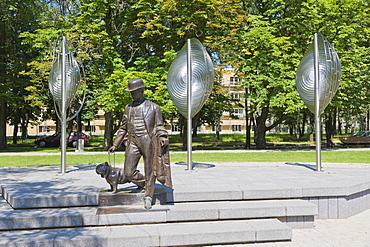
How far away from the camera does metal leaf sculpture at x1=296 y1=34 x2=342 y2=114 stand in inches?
462

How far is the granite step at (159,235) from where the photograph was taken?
573 centimetres

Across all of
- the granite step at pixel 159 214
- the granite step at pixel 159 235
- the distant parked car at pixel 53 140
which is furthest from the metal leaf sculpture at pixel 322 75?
the distant parked car at pixel 53 140

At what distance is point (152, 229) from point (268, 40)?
1950 cm

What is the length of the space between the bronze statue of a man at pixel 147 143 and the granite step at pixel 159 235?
83 cm

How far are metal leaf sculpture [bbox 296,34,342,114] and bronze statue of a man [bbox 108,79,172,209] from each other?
7.13 meters

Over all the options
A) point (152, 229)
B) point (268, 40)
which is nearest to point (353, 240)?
point (152, 229)

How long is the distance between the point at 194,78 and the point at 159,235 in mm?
7601

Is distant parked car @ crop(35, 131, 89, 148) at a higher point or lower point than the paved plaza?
higher

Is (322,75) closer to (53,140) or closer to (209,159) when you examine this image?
(209,159)

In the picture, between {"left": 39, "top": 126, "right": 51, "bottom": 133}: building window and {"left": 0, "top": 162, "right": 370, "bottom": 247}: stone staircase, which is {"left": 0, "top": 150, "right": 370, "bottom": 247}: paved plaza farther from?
{"left": 39, "top": 126, "right": 51, "bottom": 133}: building window

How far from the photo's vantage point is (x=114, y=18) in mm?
27594

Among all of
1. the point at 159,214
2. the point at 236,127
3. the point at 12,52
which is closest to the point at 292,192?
the point at 159,214

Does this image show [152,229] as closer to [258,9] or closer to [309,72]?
[309,72]

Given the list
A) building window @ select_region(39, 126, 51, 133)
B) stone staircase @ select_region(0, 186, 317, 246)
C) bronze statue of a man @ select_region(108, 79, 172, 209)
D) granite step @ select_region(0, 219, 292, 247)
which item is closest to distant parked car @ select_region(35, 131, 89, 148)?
stone staircase @ select_region(0, 186, 317, 246)
